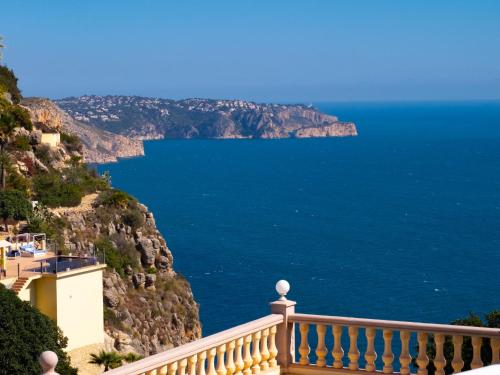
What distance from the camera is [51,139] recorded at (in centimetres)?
5609

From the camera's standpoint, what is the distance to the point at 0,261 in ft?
107

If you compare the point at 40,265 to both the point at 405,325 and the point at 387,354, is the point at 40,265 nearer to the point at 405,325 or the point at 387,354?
the point at 387,354

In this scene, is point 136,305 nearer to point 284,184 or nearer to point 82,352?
point 82,352

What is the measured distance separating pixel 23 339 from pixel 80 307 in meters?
8.85

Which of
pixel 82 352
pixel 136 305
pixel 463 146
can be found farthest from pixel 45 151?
pixel 463 146

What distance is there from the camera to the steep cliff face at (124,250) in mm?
44844

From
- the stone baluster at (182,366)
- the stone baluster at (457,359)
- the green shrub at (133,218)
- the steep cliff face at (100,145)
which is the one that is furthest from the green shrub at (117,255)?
the steep cliff face at (100,145)

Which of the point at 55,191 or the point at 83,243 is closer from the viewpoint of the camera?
the point at 83,243

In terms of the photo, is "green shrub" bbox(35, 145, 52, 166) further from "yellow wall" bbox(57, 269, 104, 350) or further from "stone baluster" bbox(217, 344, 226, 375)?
"stone baluster" bbox(217, 344, 226, 375)

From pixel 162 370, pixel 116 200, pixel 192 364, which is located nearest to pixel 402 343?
pixel 192 364

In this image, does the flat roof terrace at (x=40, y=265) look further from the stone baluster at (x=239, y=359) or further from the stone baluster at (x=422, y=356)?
the stone baluster at (x=422, y=356)

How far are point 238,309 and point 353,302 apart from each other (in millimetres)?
6795

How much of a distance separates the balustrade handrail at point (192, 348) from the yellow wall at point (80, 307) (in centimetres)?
2236

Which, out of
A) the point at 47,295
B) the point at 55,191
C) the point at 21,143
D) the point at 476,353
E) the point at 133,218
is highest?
the point at 476,353
